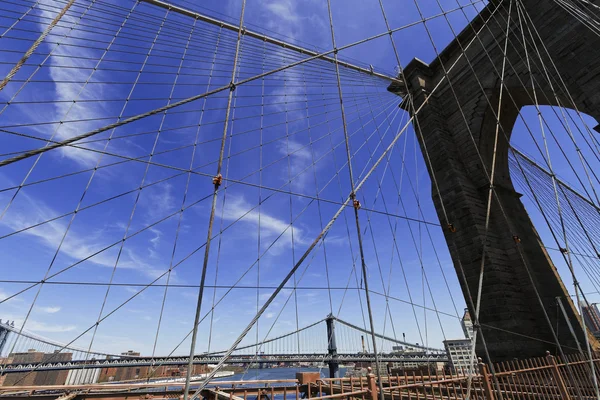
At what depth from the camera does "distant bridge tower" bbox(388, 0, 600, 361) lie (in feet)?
24.9

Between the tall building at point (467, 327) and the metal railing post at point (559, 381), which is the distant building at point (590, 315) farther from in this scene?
the tall building at point (467, 327)

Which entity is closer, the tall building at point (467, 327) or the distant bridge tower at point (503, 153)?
the distant bridge tower at point (503, 153)

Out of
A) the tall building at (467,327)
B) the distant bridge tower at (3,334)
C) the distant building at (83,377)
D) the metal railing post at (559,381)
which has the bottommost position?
the metal railing post at (559,381)

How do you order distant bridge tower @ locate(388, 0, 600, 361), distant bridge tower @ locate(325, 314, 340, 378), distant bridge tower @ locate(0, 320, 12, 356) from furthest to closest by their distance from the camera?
distant bridge tower @ locate(0, 320, 12, 356)
distant bridge tower @ locate(325, 314, 340, 378)
distant bridge tower @ locate(388, 0, 600, 361)

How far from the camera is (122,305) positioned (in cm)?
487

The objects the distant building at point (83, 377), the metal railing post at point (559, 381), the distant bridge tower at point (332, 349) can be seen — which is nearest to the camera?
the metal railing post at point (559, 381)

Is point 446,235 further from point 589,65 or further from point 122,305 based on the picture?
point 122,305

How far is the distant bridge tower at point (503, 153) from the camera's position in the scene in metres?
7.58

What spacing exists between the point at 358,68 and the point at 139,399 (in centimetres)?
1483

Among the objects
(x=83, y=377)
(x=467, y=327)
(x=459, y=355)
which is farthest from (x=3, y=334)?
(x=459, y=355)

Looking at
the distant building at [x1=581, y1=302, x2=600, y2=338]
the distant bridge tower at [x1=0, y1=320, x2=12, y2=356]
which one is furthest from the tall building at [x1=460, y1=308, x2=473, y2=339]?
the distant bridge tower at [x1=0, y1=320, x2=12, y2=356]

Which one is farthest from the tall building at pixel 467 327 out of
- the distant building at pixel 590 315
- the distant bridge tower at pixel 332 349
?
the distant bridge tower at pixel 332 349

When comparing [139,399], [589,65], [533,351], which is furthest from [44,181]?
[589,65]

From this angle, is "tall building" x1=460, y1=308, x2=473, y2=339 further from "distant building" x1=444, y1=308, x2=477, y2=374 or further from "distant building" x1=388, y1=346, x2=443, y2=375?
"distant building" x1=388, y1=346, x2=443, y2=375
